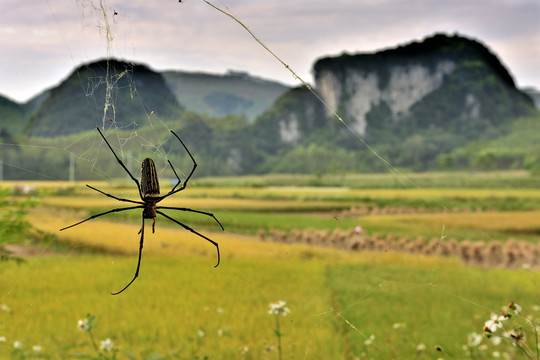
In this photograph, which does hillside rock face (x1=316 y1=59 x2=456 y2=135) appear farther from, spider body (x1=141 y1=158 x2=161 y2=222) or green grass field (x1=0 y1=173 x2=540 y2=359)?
spider body (x1=141 y1=158 x2=161 y2=222)

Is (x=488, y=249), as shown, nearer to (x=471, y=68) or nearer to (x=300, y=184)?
(x=300, y=184)

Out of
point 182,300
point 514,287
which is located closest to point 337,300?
point 182,300

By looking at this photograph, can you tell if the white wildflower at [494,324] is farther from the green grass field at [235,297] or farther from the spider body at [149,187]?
the spider body at [149,187]

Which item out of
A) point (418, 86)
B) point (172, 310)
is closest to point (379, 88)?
point (418, 86)

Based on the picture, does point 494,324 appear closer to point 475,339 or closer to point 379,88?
point 475,339

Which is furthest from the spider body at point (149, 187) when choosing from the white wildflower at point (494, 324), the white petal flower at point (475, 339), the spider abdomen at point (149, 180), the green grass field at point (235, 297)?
the white petal flower at point (475, 339)

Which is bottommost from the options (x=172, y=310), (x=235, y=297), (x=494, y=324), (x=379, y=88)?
(x=235, y=297)

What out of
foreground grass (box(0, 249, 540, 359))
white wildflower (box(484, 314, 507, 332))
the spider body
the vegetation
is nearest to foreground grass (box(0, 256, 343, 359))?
foreground grass (box(0, 249, 540, 359))
